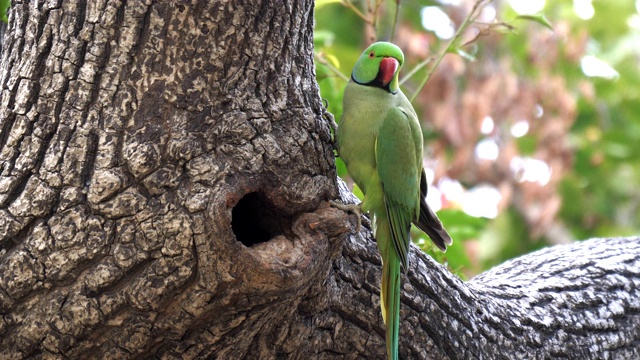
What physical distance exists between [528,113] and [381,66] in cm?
435

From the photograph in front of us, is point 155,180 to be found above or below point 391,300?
below

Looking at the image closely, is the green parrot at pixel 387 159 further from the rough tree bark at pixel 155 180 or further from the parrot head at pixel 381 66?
the rough tree bark at pixel 155 180

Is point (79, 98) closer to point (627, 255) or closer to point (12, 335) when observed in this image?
point (12, 335)

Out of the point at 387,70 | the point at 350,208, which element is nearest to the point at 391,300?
the point at 350,208

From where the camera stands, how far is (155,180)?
6.19 ft

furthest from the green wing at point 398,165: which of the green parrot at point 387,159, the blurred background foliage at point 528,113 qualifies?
the blurred background foliage at point 528,113

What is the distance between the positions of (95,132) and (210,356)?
2.13ft

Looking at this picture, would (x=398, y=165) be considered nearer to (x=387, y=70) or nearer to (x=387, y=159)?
(x=387, y=159)

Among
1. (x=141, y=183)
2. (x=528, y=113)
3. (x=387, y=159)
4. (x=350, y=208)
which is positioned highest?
(x=528, y=113)

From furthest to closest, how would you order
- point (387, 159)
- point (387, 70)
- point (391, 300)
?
point (387, 70) < point (387, 159) < point (391, 300)

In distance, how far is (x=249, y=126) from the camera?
1965mm

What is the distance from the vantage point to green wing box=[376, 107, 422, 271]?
2.46 m

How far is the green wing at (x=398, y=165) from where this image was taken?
246cm

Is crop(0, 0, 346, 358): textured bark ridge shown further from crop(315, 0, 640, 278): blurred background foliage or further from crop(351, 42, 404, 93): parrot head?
crop(315, 0, 640, 278): blurred background foliage
